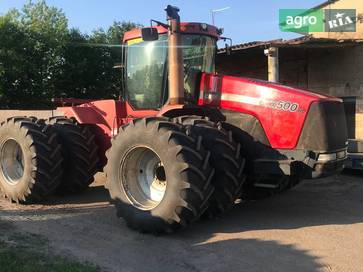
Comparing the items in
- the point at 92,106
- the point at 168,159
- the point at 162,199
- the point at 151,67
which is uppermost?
the point at 151,67

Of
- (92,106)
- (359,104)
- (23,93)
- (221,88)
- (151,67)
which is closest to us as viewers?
(221,88)

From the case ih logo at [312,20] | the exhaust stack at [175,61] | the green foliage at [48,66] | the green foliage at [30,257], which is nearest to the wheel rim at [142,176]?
the exhaust stack at [175,61]

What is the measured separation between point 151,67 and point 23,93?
20.4 m

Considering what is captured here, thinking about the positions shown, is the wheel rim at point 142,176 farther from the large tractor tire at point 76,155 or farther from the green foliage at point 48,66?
the green foliage at point 48,66

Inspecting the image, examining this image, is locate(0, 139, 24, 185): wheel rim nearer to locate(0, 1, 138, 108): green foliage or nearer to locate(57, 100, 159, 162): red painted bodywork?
locate(57, 100, 159, 162): red painted bodywork

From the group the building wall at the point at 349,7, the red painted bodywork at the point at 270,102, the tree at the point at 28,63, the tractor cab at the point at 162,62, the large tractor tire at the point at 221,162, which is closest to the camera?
the large tractor tire at the point at 221,162

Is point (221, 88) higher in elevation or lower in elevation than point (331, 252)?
higher

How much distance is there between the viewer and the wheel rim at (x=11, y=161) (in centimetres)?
902

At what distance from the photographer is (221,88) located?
24.9ft

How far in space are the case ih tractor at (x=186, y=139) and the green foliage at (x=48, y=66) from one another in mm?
17694

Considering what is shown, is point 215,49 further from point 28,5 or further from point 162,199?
point 28,5

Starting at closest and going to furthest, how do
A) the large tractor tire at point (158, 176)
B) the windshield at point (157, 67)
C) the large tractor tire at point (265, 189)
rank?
the large tractor tire at point (158, 176), the large tractor tire at point (265, 189), the windshield at point (157, 67)

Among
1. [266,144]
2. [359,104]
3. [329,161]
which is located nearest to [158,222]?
[266,144]

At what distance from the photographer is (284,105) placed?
22.8 ft
